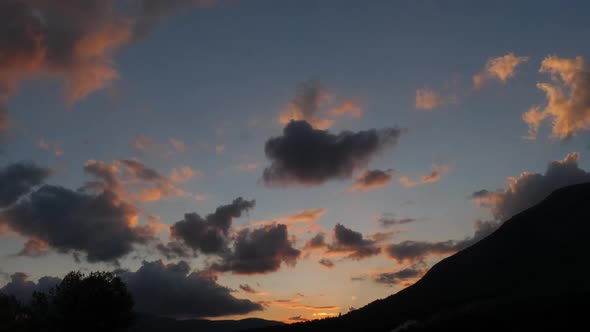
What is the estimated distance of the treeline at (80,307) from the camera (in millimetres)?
86812

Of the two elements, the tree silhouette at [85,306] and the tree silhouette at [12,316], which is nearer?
the tree silhouette at [12,316]

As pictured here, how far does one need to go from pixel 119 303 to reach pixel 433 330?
76413 mm

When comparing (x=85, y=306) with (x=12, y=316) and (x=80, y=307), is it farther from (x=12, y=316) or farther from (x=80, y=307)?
(x=12, y=316)

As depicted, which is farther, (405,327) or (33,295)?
(405,327)

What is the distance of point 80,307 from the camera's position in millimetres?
88625

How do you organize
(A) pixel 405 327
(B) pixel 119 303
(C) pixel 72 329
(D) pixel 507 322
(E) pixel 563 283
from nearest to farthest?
(C) pixel 72 329 < (B) pixel 119 303 < (D) pixel 507 322 < (A) pixel 405 327 < (E) pixel 563 283

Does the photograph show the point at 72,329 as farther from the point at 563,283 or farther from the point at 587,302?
the point at 563,283

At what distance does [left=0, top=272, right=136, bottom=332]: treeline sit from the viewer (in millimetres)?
86812

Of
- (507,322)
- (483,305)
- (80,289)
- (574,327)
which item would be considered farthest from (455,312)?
(80,289)

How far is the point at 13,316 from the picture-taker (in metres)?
79.1

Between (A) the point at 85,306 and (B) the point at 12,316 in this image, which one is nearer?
(B) the point at 12,316

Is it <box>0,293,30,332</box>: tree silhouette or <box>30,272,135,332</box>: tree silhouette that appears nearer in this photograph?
<box>0,293,30,332</box>: tree silhouette

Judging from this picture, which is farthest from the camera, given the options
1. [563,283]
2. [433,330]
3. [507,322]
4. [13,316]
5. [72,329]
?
[563,283]

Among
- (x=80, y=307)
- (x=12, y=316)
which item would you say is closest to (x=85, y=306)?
(x=80, y=307)
